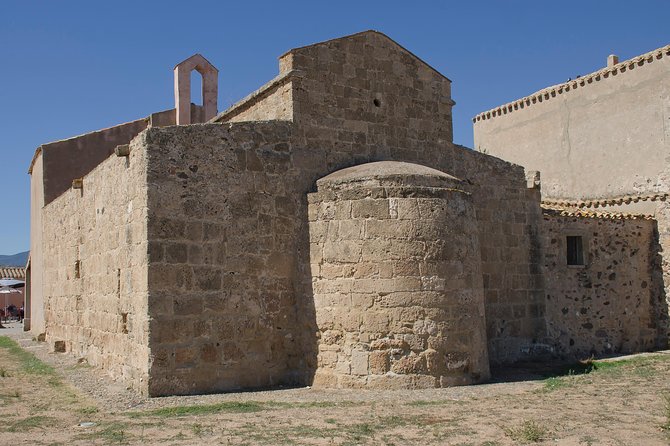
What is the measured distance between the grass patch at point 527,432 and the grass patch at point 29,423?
4.42 m

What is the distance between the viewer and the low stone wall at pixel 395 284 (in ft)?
27.5

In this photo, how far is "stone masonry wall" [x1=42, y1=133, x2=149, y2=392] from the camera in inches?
330

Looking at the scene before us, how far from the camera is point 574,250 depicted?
12.6 meters

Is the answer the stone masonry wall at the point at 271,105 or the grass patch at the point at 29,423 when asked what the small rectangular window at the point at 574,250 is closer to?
the stone masonry wall at the point at 271,105

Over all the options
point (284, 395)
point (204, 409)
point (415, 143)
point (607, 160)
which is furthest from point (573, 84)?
point (204, 409)

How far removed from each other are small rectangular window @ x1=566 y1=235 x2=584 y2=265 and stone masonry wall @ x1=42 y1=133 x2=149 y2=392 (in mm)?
7968

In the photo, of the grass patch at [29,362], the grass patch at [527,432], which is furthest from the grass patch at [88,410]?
the grass patch at [527,432]

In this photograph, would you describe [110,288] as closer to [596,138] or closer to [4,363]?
[4,363]

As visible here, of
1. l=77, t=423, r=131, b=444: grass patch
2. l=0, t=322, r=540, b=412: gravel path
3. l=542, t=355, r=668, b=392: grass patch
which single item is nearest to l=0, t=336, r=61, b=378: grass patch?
l=0, t=322, r=540, b=412: gravel path

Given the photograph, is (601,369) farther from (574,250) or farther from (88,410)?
(88,410)

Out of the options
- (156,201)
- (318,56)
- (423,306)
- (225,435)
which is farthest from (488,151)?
(225,435)

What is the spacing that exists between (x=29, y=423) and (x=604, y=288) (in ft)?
33.0

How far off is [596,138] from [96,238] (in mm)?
10762

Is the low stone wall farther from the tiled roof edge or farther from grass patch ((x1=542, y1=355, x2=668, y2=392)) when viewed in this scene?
the tiled roof edge
